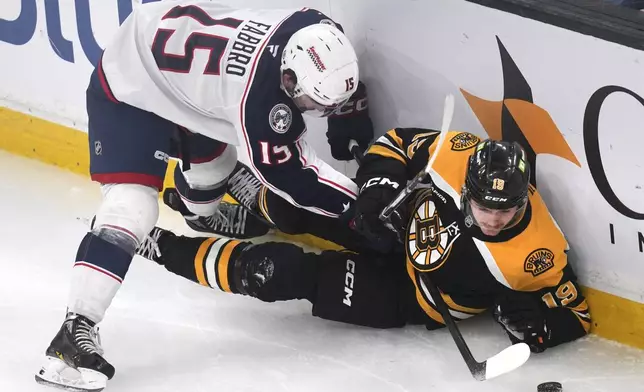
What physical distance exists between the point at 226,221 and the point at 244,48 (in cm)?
86

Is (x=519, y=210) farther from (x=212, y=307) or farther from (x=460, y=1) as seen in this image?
(x=212, y=307)

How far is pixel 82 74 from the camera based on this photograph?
13.7 feet

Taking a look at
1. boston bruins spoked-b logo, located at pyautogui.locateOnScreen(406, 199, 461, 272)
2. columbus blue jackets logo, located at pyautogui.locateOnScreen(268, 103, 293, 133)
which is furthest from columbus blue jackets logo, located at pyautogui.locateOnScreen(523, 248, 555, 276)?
columbus blue jackets logo, located at pyautogui.locateOnScreen(268, 103, 293, 133)

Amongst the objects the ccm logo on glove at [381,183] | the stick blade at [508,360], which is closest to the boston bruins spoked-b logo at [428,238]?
the ccm logo on glove at [381,183]

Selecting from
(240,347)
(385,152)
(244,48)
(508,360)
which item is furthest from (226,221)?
(508,360)

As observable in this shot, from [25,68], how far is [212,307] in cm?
145

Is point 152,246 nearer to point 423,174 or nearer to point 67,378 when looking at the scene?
point 67,378

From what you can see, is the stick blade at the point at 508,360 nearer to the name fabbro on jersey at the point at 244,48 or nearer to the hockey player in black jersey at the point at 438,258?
the hockey player in black jersey at the point at 438,258

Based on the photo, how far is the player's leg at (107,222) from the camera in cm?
291

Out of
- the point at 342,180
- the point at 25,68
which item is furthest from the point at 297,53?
the point at 25,68

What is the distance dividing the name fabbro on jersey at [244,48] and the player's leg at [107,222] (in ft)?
0.99

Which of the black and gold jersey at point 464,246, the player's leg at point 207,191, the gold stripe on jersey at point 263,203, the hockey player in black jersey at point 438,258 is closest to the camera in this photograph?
the hockey player in black jersey at point 438,258

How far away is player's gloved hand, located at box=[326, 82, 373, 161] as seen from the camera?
3393mm

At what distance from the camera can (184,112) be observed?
3.09 meters
